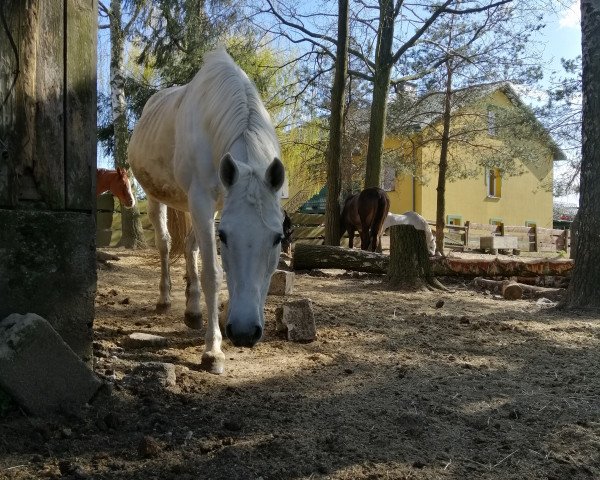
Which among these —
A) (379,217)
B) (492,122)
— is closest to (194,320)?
(379,217)

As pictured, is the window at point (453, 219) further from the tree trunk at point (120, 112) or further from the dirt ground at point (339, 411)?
the dirt ground at point (339, 411)

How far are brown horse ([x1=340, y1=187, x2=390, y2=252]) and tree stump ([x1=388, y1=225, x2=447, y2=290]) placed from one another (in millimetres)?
5830

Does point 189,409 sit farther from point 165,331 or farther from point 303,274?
point 303,274

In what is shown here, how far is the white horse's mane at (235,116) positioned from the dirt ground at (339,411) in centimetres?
134

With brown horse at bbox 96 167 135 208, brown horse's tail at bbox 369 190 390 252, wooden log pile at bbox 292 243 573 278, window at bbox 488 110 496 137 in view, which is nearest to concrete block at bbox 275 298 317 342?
wooden log pile at bbox 292 243 573 278

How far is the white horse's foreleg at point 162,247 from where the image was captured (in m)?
5.28

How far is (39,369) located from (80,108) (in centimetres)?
132

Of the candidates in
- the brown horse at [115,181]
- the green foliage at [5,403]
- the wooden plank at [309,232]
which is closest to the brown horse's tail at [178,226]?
the green foliage at [5,403]

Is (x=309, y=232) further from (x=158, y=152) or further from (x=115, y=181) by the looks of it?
(x=158, y=152)

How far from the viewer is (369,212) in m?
13.5

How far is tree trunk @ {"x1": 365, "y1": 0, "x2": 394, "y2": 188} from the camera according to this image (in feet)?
45.6

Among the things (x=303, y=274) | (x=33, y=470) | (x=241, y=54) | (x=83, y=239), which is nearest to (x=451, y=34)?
(x=241, y=54)

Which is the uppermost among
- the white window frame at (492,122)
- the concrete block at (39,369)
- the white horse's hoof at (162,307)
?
the white window frame at (492,122)

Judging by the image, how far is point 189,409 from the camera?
2.54 m
